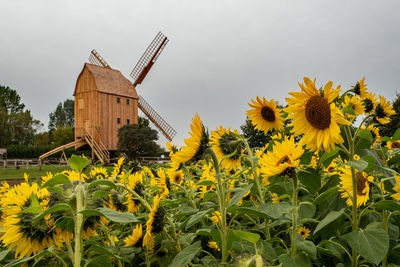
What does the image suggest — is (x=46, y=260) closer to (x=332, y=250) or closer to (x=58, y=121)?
(x=332, y=250)

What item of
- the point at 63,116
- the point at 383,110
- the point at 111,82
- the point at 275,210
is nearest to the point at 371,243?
the point at 275,210

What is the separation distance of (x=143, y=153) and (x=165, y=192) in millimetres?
24093

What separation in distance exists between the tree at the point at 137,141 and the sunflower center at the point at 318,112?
21961 mm

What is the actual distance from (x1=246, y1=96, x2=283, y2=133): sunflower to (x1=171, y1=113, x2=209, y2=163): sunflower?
27.9 inches

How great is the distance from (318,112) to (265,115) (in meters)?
0.62

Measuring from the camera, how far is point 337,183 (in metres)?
1.31

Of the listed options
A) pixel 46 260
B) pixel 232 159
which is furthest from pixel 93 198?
pixel 232 159

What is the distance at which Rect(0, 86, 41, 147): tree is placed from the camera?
4091 centimetres

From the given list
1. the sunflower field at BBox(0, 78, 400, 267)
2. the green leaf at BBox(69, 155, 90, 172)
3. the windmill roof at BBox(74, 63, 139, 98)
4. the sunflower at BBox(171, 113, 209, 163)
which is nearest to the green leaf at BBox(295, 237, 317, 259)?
the sunflower field at BBox(0, 78, 400, 267)

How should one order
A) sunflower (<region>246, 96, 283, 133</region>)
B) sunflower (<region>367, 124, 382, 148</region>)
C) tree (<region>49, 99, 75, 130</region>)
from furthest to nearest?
tree (<region>49, 99, 75, 130</region>) < sunflower (<region>367, 124, 382, 148</region>) < sunflower (<region>246, 96, 283, 133</region>)

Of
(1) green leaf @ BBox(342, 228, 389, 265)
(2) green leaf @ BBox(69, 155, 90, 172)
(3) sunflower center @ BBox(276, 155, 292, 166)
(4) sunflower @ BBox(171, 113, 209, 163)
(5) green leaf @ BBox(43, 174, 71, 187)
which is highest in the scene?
(4) sunflower @ BBox(171, 113, 209, 163)

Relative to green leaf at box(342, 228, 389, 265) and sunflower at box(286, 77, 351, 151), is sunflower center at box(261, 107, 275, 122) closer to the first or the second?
sunflower at box(286, 77, 351, 151)

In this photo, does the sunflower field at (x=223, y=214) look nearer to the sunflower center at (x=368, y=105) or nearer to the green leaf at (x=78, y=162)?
the green leaf at (x=78, y=162)

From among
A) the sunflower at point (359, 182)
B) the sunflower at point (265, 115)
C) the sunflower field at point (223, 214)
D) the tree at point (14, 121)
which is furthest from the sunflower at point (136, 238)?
the tree at point (14, 121)
